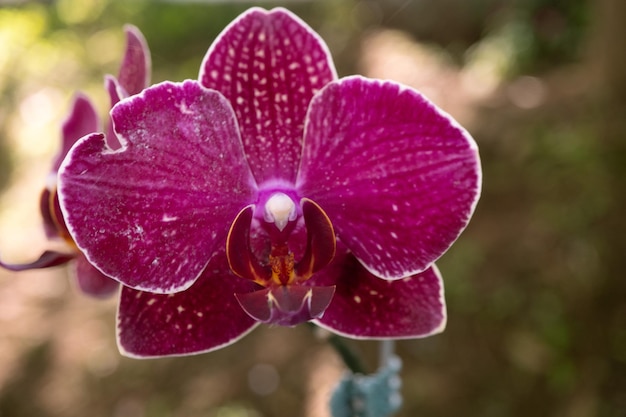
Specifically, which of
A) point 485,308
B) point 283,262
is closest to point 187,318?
point 283,262

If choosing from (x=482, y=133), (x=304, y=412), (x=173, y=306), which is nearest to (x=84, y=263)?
(x=173, y=306)

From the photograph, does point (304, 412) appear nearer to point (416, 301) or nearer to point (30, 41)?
point (416, 301)

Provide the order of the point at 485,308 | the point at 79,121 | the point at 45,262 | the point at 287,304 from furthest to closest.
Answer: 1. the point at 485,308
2. the point at 79,121
3. the point at 45,262
4. the point at 287,304

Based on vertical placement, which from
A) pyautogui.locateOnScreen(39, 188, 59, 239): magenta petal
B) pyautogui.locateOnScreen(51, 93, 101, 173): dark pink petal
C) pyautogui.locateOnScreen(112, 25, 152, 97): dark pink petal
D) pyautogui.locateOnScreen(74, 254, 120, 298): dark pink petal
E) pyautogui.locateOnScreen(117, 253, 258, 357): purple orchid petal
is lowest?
pyautogui.locateOnScreen(74, 254, 120, 298): dark pink petal

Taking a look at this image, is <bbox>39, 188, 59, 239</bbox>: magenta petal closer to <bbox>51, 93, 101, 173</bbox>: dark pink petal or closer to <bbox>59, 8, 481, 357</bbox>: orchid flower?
<bbox>51, 93, 101, 173</bbox>: dark pink petal

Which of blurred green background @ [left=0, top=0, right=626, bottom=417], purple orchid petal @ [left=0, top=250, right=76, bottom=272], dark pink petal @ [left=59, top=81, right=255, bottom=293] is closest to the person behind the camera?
dark pink petal @ [left=59, top=81, right=255, bottom=293]

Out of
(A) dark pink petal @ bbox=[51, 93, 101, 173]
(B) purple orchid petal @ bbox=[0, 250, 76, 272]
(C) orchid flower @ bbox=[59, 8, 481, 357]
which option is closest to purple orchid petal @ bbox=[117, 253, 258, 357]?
(C) orchid flower @ bbox=[59, 8, 481, 357]

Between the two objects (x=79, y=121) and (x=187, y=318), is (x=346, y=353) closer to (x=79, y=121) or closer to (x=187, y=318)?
(x=187, y=318)
